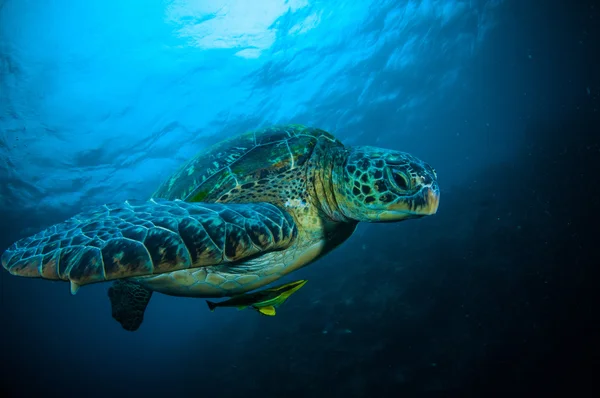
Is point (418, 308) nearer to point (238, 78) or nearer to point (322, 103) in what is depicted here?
point (238, 78)

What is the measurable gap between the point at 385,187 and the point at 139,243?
188 cm

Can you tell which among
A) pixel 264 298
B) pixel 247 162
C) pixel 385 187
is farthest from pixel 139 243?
pixel 385 187

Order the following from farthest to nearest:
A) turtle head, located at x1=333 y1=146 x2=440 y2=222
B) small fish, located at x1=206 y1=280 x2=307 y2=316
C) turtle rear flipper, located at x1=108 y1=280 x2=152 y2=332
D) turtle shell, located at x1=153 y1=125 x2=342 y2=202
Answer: turtle rear flipper, located at x1=108 y1=280 x2=152 y2=332 < turtle shell, located at x1=153 y1=125 x2=342 y2=202 < turtle head, located at x1=333 y1=146 x2=440 y2=222 < small fish, located at x1=206 y1=280 x2=307 y2=316

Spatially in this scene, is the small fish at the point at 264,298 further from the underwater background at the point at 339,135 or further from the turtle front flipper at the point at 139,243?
the underwater background at the point at 339,135

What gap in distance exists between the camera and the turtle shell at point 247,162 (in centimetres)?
281

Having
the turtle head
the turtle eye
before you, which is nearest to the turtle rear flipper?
the turtle head

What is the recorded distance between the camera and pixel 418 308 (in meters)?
7.39

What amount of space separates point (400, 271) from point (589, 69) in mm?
25758

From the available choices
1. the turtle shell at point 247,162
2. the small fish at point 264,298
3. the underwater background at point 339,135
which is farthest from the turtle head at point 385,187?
the underwater background at point 339,135

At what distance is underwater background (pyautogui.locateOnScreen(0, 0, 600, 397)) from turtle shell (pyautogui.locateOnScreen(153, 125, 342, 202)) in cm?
507

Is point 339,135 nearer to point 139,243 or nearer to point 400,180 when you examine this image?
point 400,180

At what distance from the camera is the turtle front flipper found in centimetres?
131

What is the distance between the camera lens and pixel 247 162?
2941mm

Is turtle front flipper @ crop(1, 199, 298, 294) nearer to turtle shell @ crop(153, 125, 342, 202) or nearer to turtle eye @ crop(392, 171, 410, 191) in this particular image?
turtle shell @ crop(153, 125, 342, 202)
